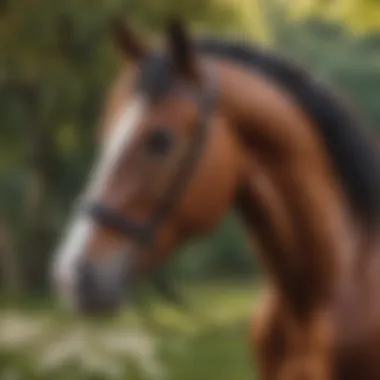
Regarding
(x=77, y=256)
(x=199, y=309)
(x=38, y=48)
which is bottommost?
(x=77, y=256)

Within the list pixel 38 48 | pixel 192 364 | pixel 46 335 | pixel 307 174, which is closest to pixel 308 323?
pixel 307 174

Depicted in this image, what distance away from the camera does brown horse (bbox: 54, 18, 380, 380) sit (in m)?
0.65

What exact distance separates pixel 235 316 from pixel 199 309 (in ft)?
0.17

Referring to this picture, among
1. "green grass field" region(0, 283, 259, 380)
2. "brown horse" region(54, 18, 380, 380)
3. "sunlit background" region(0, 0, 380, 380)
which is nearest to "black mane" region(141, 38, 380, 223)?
"brown horse" region(54, 18, 380, 380)

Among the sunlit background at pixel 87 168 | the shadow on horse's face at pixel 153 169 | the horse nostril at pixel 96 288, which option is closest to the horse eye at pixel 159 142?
the shadow on horse's face at pixel 153 169

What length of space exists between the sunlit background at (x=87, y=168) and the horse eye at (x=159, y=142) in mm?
229

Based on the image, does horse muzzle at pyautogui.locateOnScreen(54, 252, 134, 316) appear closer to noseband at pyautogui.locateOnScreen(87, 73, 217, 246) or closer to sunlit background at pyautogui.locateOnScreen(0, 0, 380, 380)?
noseband at pyautogui.locateOnScreen(87, 73, 217, 246)

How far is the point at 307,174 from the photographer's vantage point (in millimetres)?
692

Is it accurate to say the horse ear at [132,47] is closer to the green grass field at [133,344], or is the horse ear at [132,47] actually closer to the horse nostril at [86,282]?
the horse nostril at [86,282]

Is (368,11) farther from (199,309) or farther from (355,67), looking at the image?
(199,309)

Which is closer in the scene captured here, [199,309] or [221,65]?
[221,65]

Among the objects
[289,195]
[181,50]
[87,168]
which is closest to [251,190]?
[289,195]

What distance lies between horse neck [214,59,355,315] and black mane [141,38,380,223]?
10mm

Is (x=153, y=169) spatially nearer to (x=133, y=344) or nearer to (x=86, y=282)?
(x=86, y=282)
